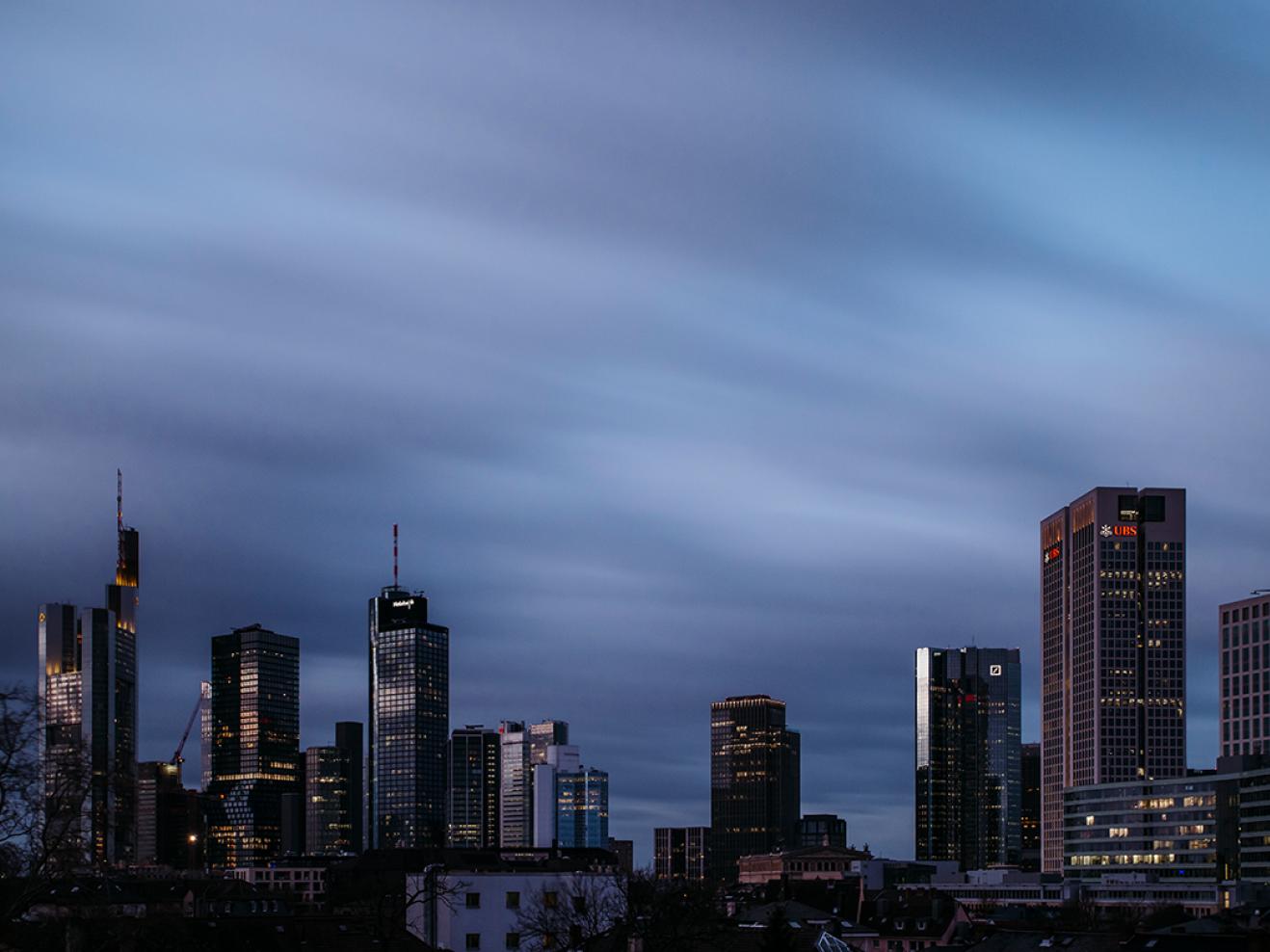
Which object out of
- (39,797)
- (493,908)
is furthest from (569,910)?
(39,797)

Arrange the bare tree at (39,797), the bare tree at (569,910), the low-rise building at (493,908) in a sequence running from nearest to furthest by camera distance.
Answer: the bare tree at (39,797), the bare tree at (569,910), the low-rise building at (493,908)

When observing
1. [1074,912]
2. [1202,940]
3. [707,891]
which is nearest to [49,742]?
[1202,940]

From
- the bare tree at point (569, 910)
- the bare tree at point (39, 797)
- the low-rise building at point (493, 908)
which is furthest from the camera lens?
the low-rise building at point (493, 908)

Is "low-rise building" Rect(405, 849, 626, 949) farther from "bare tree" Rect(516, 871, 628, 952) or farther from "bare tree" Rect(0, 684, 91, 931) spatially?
"bare tree" Rect(0, 684, 91, 931)

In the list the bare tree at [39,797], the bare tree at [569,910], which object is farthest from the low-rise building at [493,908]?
the bare tree at [39,797]

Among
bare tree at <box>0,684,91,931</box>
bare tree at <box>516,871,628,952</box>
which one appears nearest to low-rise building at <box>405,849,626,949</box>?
bare tree at <box>516,871,628,952</box>

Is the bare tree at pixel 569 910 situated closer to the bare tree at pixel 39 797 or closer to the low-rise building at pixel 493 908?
the low-rise building at pixel 493 908

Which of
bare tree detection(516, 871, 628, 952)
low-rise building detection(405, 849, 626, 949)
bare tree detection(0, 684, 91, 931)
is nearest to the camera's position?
bare tree detection(0, 684, 91, 931)

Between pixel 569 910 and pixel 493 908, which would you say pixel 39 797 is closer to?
pixel 569 910

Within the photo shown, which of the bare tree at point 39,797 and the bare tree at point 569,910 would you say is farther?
the bare tree at point 569,910

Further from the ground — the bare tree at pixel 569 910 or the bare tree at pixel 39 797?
the bare tree at pixel 39 797

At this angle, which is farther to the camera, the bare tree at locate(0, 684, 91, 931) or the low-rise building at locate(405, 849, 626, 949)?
the low-rise building at locate(405, 849, 626, 949)

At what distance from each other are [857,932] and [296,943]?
78.9 metres

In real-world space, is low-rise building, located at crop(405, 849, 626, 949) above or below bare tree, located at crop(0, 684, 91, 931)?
below
